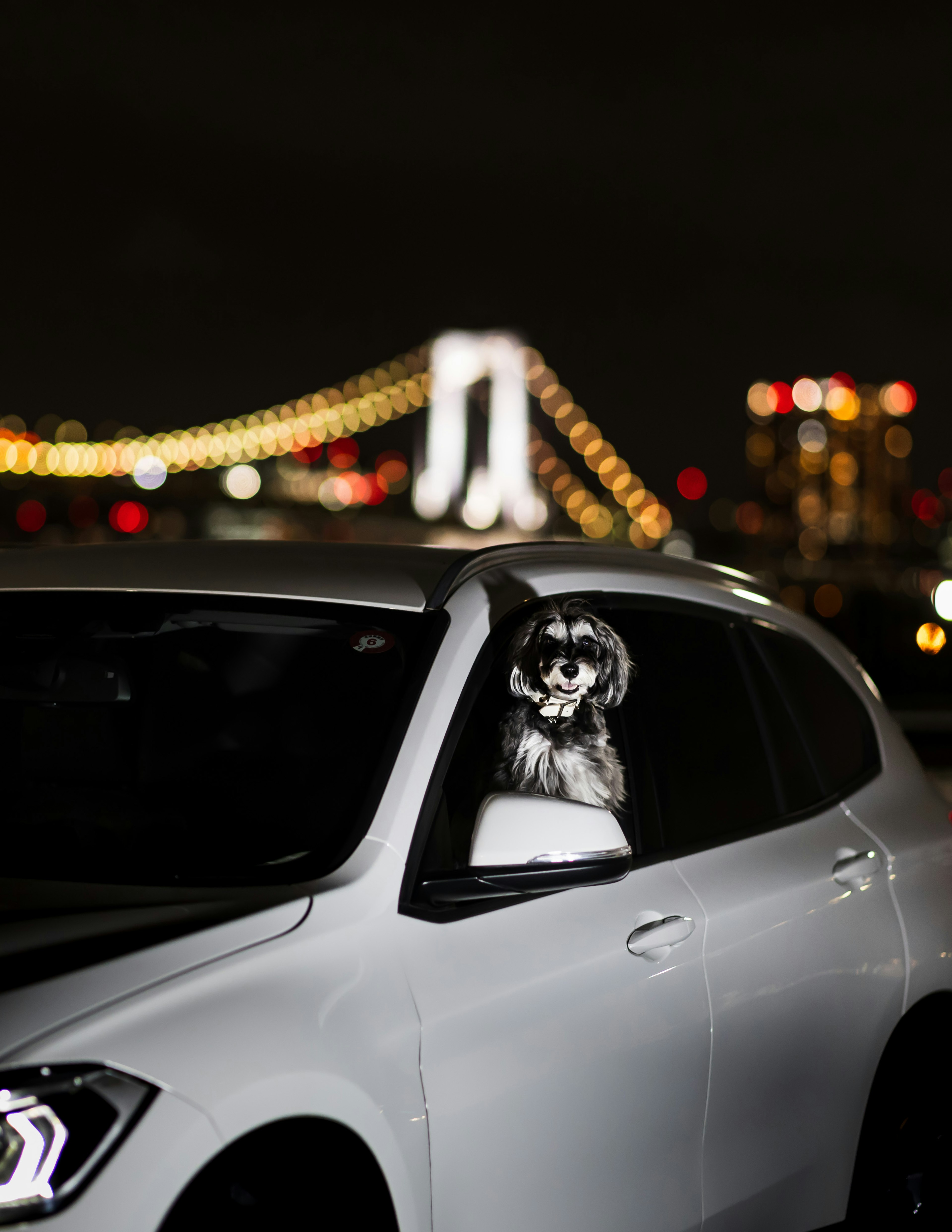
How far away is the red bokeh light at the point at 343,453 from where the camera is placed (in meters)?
102

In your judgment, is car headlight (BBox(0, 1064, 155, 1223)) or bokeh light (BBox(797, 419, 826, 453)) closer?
car headlight (BBox(0, 1064, 155, 1223))

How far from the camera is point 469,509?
83.7m

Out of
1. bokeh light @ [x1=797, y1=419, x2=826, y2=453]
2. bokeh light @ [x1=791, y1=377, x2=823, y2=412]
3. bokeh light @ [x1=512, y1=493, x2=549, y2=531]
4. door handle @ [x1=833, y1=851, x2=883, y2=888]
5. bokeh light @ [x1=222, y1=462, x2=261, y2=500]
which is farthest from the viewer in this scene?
bokeh light @ [x1=797, y1=419, x2=826, y2=453]

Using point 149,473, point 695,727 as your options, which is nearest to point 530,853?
point 695,727

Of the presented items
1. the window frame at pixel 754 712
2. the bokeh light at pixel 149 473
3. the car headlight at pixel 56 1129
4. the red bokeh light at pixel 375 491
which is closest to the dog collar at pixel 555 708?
the window frame at pixel 754 712

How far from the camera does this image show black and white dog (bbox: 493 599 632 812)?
2.59 meters

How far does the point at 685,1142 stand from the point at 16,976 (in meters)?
1.20

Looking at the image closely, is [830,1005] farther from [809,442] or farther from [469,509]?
[809,442]

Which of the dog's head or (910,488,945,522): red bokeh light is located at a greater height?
(910,488,945,522): red bokeh light

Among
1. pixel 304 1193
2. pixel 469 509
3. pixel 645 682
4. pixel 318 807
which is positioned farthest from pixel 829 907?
pixel 469 509

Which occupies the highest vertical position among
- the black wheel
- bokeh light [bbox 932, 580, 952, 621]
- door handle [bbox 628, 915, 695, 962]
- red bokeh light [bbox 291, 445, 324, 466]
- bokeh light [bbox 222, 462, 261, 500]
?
red bokeh light [bbox 291, 445, 324, 466]

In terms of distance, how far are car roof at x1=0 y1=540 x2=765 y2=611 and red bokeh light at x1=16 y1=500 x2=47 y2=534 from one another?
6679 cm

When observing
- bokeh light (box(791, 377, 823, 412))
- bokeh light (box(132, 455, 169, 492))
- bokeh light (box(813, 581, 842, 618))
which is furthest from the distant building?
bokeh light (box(813, 581, 842, 618))

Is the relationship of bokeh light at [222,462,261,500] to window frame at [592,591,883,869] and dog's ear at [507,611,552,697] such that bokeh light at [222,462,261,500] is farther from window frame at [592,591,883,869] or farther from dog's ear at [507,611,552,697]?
dog's ear at [507,611,552,697]
